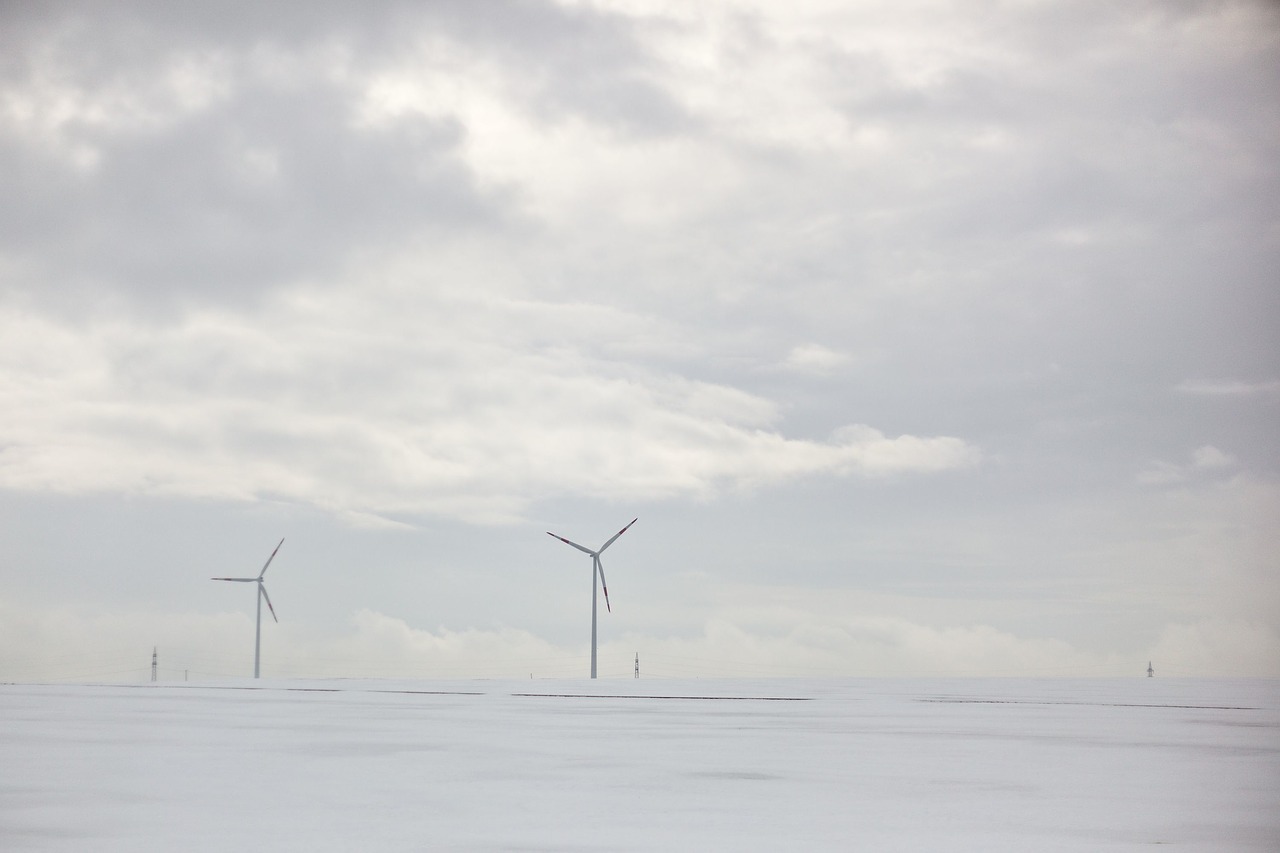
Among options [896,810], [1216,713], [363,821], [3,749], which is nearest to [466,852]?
[363,821]

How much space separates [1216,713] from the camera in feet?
203

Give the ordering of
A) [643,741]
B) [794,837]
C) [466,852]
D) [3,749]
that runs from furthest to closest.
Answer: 1. [643,741]
2. [3,749]
3. [794,837]
4. [466,852]

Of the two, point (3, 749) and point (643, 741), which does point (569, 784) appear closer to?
point (643, 741)

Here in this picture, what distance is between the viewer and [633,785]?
80.9 feet

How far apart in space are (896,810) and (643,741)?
1789cm

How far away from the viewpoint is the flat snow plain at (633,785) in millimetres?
18031

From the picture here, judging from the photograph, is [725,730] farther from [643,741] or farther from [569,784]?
[569,784]

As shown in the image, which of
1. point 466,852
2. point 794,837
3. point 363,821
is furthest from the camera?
point 363,821

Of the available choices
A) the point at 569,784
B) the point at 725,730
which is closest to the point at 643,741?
the point at 725,730

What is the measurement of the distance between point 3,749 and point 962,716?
126 feet

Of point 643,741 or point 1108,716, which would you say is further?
point 1108,716

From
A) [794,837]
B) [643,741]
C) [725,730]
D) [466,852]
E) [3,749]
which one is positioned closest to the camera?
[466,852]

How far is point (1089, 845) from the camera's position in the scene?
17297 mm

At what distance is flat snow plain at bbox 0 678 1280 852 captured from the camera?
1803 cm
